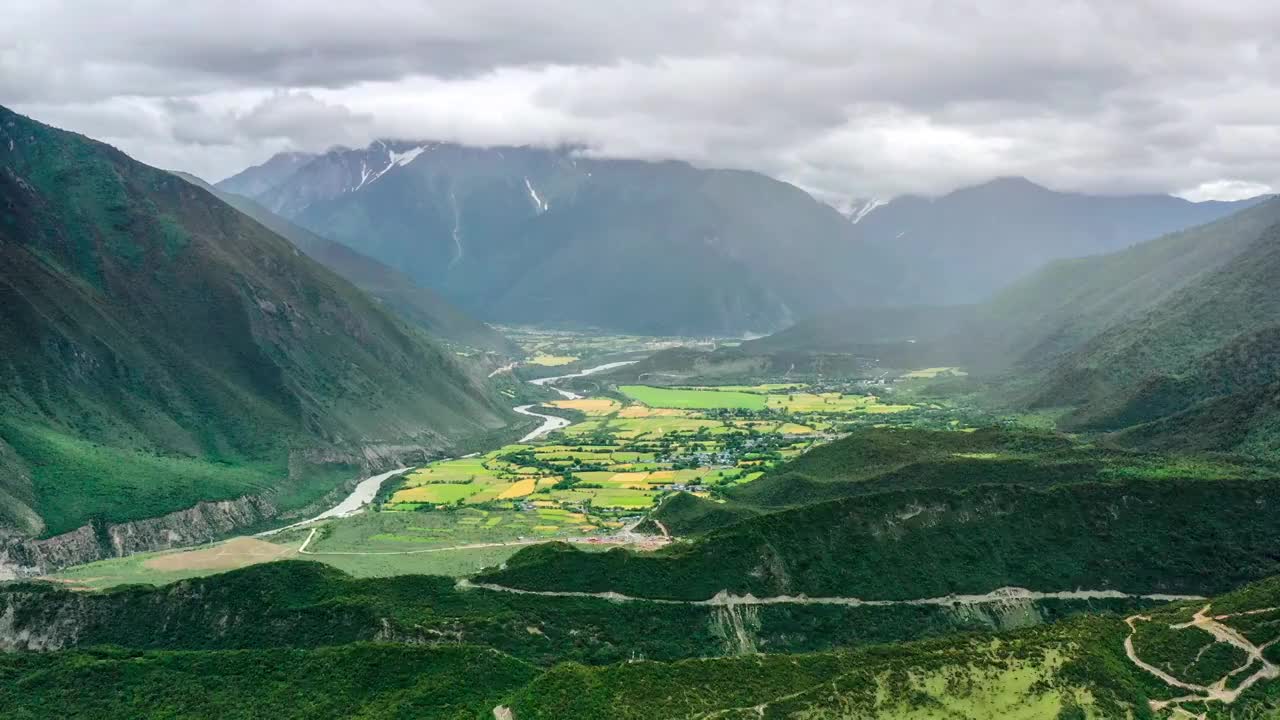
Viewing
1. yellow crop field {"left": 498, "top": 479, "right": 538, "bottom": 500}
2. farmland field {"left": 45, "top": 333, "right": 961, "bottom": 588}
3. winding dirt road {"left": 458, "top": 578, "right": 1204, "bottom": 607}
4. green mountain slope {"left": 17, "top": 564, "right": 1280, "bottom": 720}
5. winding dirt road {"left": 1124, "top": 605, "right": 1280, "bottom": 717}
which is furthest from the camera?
yellow crop field {"left": 498, "top": 479, "right": 538, "bottom": 500}

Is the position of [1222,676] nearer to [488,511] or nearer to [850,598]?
[850,598]

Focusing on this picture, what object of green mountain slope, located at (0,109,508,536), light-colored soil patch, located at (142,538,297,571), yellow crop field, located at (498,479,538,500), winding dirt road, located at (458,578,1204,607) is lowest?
light-colored soil patch, located at (142,538,297,571)

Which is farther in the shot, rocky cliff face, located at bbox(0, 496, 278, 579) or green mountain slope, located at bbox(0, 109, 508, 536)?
green mountain slope, located at bbox(0, 109, 508, 536)

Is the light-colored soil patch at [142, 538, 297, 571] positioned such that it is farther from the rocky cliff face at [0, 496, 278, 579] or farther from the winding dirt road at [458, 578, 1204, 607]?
the winding dirt road at [458, 578, 1204, 607]

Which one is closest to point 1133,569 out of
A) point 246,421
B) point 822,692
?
point 822,692

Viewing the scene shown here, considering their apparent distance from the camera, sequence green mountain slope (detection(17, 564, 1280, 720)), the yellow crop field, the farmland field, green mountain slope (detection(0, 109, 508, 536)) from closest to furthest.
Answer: green mountain slope (detection(17, 564, 1280, 720)) → the farmland field → green mountain slope (detection(0, 109, 508, 536)) → the yellow crop field

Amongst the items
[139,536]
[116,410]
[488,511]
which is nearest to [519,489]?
[488,511]

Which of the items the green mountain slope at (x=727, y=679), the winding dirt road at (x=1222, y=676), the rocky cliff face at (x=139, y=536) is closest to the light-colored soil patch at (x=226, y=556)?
the rocky cliff face at (x=139, y=536)

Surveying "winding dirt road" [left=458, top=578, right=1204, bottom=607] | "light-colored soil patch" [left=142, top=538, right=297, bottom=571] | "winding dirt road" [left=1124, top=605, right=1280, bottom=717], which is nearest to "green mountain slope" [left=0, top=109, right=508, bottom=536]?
"light-colored soil patch" [left=142, top=538, right=297, bottom=571]
